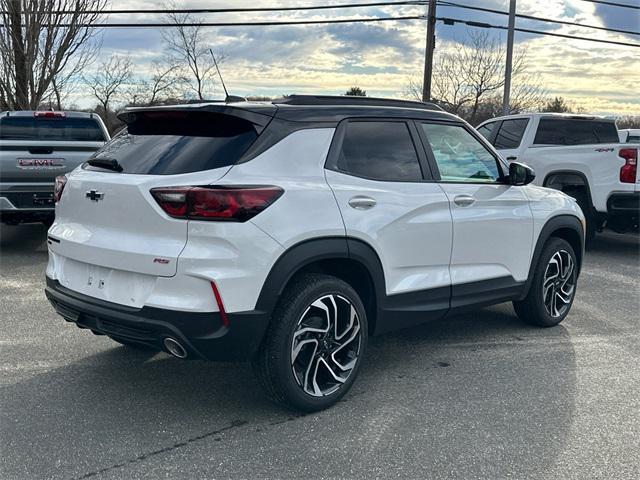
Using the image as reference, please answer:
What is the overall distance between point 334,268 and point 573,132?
25.8ft

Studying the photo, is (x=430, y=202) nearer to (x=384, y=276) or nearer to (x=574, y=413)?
(x=384, y=276)

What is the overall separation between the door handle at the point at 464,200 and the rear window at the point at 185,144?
1.62m

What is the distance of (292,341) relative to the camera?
3494mm

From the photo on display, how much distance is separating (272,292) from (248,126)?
0.94 meters

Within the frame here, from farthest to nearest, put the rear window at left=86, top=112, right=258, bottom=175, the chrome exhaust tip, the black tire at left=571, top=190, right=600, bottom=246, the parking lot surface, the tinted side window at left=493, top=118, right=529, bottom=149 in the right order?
the tinted side window at left=493, top=118, right=529, bottom=149
the black tire at left=571, top=190, right=600, bottom=246
the rear window at left=86, top=112, right=258, bottom=175
the chrome exhaust tip
the parking lot surface

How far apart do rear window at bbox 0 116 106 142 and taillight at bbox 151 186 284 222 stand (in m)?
6.10

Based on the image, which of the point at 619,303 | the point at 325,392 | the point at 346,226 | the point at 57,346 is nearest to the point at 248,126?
the point at 346,226

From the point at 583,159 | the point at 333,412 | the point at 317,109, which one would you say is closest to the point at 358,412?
the point at 333,412

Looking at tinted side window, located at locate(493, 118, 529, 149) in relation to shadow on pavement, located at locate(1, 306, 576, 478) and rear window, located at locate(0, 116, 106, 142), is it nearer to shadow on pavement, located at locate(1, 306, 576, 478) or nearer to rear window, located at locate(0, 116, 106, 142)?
shadow on pavement, located at locate(1, 306, 576, 478)

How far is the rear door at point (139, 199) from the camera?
3279 mm

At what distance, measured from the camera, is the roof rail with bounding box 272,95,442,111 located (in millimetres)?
3944

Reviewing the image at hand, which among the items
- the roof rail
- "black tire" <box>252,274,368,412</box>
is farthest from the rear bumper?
the roof rail

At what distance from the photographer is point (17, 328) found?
5.24 metres

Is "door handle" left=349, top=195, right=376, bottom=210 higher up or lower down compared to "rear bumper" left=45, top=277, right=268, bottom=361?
higher up
